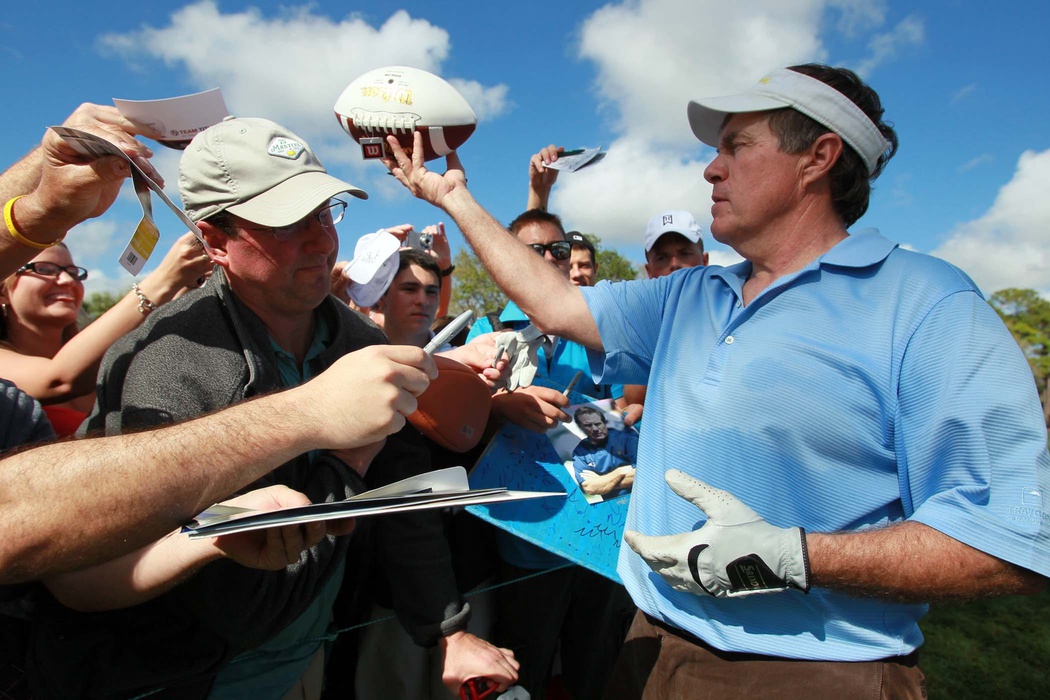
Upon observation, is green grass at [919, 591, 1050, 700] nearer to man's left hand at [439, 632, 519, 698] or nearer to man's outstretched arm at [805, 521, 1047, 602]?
man's outstretched arm at [805, 521, 1047, 602]

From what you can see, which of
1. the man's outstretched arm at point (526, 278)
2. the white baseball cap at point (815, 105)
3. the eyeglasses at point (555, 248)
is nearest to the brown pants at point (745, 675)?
the man's outstretched arm at point (526, 278)

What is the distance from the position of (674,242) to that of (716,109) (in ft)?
8.13

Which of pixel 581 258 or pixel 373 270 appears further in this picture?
pixel 581 258

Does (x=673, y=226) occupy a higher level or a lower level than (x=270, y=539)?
higher

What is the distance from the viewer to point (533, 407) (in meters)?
2.62

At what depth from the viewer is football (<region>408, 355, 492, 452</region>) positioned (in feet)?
7.06

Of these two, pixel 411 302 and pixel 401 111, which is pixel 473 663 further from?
pixel 411 302

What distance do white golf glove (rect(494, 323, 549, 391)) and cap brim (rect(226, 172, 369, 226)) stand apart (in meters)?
0.80

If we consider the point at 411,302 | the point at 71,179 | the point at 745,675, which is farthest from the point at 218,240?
the point at 745,675

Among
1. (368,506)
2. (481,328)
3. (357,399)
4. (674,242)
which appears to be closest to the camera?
(368,506)

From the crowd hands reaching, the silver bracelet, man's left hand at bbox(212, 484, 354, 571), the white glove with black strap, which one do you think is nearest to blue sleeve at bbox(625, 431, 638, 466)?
the crowd hands reaching

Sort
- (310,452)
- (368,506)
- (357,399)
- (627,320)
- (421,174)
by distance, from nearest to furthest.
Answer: (368,506) < (357,399) < (310,452) < (627,320) < (421,174)

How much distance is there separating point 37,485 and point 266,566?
466mm

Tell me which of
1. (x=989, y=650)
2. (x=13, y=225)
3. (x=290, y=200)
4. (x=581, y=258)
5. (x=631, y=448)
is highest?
(x=581, y=258)
